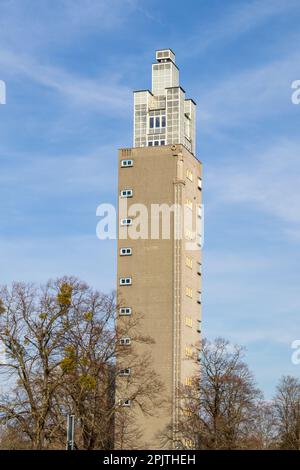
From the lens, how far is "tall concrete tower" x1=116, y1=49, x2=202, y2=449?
108688 millimetres

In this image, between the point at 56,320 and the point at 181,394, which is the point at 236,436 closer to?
the point at 181,394

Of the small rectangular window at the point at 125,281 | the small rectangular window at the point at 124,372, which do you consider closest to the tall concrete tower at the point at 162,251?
the small rectangular window at the point at 125,281

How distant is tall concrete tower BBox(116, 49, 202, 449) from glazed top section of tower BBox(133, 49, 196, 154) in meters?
0.13

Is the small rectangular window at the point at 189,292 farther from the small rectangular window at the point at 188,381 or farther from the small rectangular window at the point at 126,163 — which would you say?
the small rectangular window at the point at 126,163

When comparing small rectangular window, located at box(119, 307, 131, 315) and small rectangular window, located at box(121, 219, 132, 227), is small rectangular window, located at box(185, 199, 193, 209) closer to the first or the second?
small rectangular window, located at box(121, 219, 132, 227)

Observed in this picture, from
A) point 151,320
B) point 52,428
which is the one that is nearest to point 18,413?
point 52,428

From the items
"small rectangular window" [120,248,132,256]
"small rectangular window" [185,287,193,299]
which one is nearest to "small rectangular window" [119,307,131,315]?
"small rectangular window" [120,248,132,256]

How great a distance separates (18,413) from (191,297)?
41.7 meters

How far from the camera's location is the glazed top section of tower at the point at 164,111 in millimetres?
119500

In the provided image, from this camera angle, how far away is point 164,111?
121 metres

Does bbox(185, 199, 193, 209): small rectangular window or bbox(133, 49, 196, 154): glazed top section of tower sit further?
bbox(133, 49, 196, 154): glazed top section of tower

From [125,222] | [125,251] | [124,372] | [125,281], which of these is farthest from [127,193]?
[124,372]

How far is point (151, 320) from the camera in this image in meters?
110
